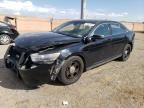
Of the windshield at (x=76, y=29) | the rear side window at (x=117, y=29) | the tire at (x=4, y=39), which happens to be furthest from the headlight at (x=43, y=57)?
the tire at (x=4, y=39)

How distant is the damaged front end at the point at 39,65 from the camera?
4.10 m

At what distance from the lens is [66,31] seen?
18.9ft

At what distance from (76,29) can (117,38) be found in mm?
1513

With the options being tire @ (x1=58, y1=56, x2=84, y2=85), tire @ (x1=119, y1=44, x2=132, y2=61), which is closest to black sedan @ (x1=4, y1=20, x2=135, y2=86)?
tire @ (x1=58, y1=56, x2=84, y2=85)

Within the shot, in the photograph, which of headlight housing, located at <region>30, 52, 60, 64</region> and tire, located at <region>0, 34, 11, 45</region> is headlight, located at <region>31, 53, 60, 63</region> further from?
tire, located at <region>0, 34, 11, 45</region>

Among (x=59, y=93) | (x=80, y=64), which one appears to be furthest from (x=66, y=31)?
(x=59, y=93)

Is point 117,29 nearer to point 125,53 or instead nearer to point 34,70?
point 125,53

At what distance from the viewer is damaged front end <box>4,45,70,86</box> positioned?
13.4 feet

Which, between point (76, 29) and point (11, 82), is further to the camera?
point (76, 29)

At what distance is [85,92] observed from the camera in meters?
4.31

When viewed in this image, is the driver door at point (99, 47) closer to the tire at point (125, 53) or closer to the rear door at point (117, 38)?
the rear door at point (117, 38)

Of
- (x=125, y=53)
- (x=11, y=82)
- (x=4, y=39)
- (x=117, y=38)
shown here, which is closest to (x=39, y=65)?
(x=11, y=82)

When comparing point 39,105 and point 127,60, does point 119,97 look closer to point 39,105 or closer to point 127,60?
point 39,105

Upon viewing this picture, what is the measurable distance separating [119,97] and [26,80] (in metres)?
1.98
